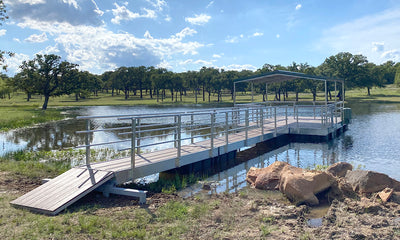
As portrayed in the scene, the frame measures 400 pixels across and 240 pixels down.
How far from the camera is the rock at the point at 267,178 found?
350 inches

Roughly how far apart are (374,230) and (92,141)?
15.2 m

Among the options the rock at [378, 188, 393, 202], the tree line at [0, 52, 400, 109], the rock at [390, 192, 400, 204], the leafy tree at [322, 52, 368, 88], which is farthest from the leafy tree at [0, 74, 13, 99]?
the leafy tree at [322, 52, 368, 88]

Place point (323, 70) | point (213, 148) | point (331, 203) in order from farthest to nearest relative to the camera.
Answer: point (323, 70)
point (213, 148)
point (331, 203)

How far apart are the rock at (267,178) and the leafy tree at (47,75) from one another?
155 feet

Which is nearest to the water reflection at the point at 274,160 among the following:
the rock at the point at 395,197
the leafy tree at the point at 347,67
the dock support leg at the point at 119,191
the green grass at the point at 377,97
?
the dock support leg at the point at 119,191

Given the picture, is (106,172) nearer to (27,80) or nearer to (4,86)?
(27,80)

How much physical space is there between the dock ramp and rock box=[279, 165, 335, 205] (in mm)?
4223

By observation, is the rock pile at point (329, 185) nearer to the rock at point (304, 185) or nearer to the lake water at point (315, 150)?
the rock at point (304, 185)

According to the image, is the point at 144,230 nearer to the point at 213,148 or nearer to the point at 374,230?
the point at 374,230

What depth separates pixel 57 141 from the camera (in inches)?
711

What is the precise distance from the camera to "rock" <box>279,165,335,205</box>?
756 cm

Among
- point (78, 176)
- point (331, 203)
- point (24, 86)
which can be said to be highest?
point (24, 86)

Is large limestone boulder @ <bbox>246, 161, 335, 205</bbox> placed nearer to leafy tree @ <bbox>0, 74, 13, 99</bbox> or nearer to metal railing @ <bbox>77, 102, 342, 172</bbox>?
metal railing @ <bbox>77, 102, 342, 172</bbox>

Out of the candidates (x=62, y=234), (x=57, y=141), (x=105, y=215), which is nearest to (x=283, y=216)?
(x=105, y=215)
